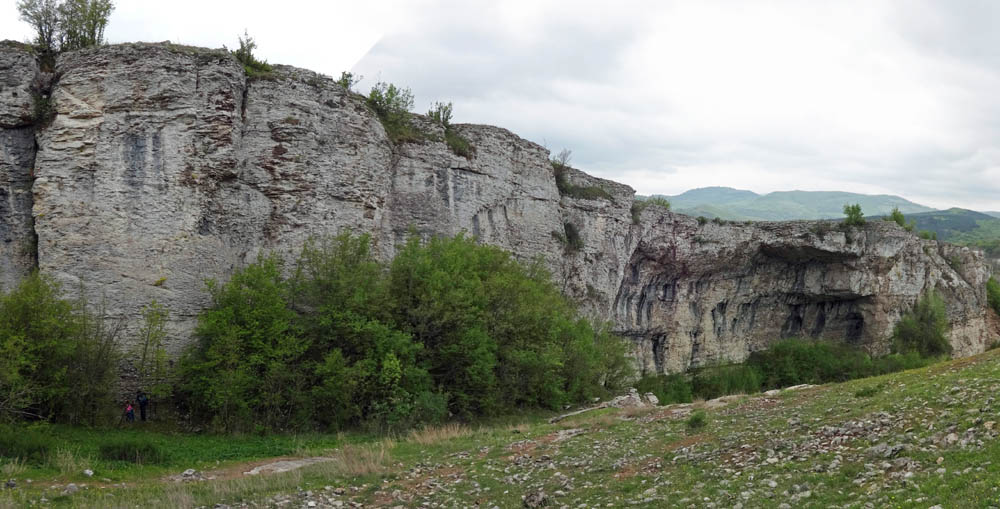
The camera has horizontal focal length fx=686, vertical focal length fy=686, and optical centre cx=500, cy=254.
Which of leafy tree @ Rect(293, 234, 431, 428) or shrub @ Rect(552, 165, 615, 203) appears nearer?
leafy tree @ Rect(293, 234, 431, 428)

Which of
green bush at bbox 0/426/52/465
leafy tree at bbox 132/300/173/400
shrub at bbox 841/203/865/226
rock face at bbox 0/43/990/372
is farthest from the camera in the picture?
shrub at bbox 841/203/865/226

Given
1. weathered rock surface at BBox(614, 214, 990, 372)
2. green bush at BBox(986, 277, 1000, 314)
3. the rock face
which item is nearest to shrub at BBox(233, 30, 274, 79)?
the rock face

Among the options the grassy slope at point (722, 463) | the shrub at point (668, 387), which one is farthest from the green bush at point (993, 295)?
the grassy slope at point (722, 463)

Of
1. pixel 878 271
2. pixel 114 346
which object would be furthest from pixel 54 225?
pixel 878 271

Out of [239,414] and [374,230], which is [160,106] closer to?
[374,230]

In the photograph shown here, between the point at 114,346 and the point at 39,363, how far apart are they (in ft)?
9.79

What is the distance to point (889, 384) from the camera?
18406mm

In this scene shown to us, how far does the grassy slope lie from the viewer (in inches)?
375

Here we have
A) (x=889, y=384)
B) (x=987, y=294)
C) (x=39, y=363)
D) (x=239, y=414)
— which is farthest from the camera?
(x=987, y=294)

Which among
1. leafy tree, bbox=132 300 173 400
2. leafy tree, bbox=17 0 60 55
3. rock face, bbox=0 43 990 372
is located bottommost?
leafy tree, bbox=132 300 173 400

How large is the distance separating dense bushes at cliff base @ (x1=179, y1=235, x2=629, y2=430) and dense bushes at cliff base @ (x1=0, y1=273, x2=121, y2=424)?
2724 mm

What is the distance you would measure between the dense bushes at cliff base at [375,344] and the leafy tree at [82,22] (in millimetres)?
12091

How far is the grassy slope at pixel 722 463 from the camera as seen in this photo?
9.52 metres

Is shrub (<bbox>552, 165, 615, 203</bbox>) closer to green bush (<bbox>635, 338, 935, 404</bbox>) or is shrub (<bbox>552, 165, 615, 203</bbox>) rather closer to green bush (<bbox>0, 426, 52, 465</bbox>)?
green bush (<bbox>635, 338, 935, 404</bbox>)
